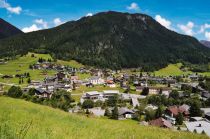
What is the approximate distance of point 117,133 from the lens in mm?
14297

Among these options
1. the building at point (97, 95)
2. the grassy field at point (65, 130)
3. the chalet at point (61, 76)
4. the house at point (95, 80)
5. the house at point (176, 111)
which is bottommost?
the house at point (176, 111)

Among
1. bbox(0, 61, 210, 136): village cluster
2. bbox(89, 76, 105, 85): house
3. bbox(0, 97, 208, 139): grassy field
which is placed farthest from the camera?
bbox(89, 76, 105, 85): house

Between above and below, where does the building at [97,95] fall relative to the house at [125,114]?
above

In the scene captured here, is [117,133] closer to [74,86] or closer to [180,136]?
[180,136]

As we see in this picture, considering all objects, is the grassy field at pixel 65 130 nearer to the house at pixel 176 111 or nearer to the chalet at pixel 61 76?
the house at pixel 176 111

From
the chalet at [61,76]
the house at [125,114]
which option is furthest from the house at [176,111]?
the chalet at [61,76]

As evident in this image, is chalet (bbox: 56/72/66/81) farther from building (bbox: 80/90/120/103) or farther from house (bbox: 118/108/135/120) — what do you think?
house (bbox: 118/108/135/120)

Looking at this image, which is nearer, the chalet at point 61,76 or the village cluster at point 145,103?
the village cluster at point 145,103

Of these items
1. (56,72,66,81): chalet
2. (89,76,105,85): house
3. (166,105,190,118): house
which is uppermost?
(56,72,66,81): chalet

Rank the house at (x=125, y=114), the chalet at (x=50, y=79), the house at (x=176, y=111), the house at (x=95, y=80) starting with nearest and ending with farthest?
the house at (x=125, y=114)
the house at (x=176, y=111)
the chalet at (x=50, y=79)
the house at (x=95, y=80)

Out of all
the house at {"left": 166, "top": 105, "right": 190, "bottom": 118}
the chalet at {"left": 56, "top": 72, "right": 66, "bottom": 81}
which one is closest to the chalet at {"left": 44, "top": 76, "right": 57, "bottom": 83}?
the chalet at {"left": 56, "top": 72, "right": 66, "bottom": 81}

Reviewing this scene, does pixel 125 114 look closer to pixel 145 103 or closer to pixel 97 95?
pixel 145 103

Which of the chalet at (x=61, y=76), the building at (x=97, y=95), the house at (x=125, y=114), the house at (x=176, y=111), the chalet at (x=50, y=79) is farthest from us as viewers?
the chalet at (x=61, y=76)

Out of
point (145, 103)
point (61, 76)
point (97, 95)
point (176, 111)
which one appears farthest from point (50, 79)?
point (176, 111)
